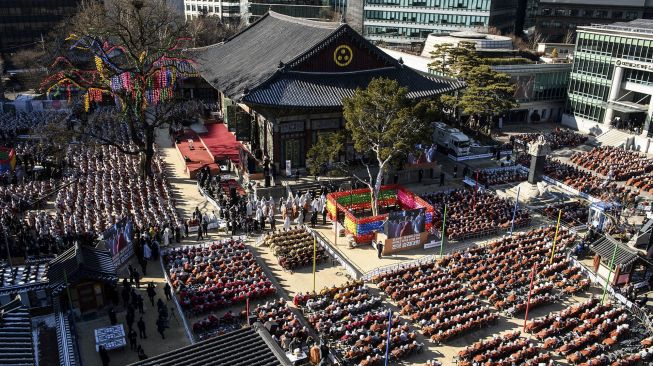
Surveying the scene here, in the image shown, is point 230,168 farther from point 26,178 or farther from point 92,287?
point 92,287

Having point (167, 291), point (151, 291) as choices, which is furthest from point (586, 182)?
point (151, 291)

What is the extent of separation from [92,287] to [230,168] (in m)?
23.2

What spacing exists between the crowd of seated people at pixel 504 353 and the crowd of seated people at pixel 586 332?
1.14 meters

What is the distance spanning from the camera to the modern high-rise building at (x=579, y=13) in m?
88.8

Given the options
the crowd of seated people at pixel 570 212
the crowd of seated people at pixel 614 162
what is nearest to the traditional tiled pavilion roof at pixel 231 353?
the crowd of seated people at pixel 570 212

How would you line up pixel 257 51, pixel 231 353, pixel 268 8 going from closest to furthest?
pixel 231 353
pixel 257 51
pixel 268 8

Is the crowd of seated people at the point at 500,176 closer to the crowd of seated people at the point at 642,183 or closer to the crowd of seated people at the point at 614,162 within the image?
the crowd of seated people at the point at 614,162

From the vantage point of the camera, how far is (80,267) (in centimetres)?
2691

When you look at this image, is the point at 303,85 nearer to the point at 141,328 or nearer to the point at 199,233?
the point at 199,233

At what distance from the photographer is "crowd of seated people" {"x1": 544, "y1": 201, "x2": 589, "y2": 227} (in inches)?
1587

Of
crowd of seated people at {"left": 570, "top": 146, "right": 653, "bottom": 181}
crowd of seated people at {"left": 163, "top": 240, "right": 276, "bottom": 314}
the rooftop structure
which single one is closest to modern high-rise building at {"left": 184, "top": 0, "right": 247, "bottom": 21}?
the rooftop structure

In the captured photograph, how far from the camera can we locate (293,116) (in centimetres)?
4609

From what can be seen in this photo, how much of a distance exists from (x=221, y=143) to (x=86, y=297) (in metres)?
29.1

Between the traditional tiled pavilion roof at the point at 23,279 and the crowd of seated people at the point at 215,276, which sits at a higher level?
the traditional tiled pavilion roof at the point at 23,279
